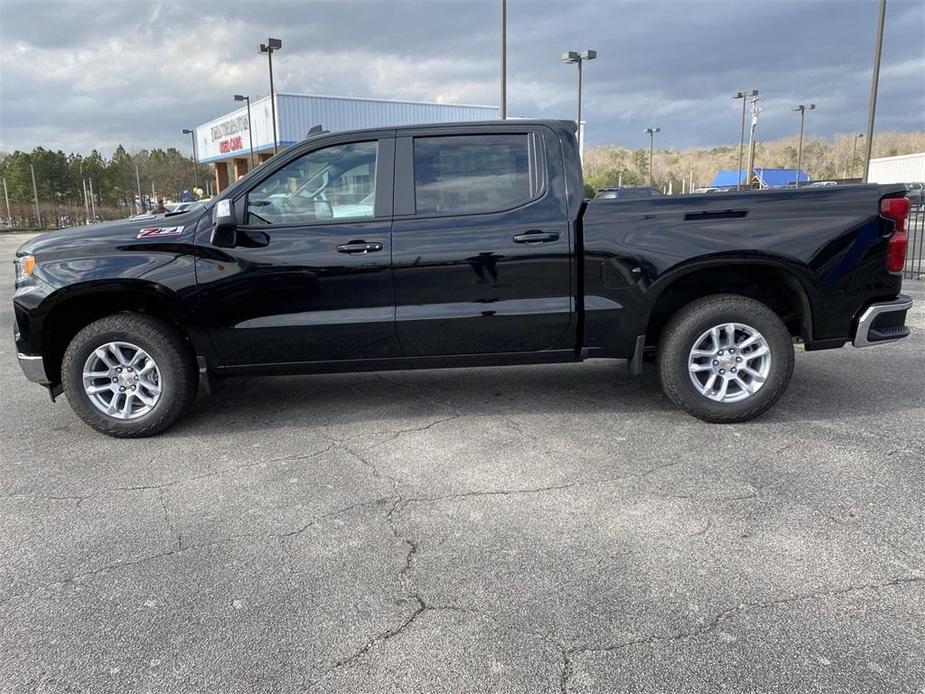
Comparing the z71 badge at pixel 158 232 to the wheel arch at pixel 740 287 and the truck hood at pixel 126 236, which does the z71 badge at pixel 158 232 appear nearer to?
→ the truck hood at pixel 126 236

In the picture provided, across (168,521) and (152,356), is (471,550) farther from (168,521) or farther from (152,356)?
(152,356)

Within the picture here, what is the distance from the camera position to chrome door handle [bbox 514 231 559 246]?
4484mm

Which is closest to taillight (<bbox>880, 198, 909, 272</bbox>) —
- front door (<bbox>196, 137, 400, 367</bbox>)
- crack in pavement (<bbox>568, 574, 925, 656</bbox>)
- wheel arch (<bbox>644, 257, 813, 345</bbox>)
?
wheel arch (<bbox>644, 257, 813, 345</bbox>)

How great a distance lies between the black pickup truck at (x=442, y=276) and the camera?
14.6 feet

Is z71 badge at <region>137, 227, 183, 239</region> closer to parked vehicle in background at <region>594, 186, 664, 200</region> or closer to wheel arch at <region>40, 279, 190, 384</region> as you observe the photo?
wheel arch at <region>40, 279, 190, 384</region>

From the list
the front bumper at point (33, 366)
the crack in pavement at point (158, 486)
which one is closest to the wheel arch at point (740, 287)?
the crack in pavement at point (158, 486)

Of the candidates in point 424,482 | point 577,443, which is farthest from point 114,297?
point 577,443

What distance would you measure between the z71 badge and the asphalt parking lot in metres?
1.34

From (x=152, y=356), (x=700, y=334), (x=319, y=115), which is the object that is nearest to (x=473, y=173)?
(x=700, y=334)

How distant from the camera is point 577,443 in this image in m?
4.41

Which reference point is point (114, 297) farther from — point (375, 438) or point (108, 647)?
point (108, 647)

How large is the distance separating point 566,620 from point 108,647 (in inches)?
64.6

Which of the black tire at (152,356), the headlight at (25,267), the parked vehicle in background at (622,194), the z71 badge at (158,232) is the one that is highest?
the parked vehicle in background at (622,194)

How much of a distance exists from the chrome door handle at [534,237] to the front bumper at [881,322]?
82.0 inches
